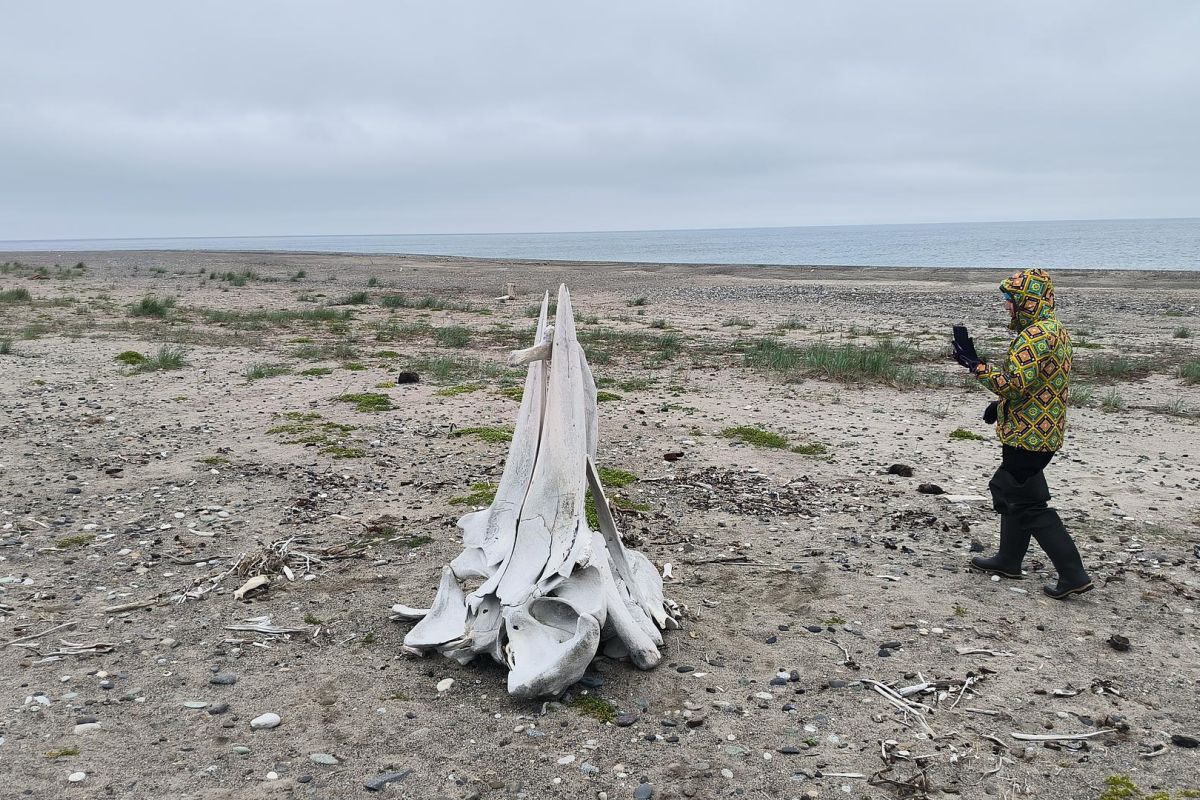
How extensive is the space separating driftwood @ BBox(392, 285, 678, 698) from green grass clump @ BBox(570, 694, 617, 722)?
0.44 feet

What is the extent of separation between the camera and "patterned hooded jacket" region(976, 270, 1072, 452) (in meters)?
5.71

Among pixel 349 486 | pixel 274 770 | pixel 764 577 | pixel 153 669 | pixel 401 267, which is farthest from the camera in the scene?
pixel 401 267

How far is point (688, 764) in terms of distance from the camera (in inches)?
165

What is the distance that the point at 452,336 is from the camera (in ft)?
66.1

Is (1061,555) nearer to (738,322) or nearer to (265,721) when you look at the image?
(265,721)

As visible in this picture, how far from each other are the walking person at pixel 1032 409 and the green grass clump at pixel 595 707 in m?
3.28

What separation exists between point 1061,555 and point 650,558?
9.83 ft

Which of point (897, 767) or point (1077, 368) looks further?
point (1077, 368)

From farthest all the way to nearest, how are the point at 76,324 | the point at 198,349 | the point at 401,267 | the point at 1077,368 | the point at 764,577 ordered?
the point at 401,267, the point at 76,324, the point at 198,349, the point at 1077,368, the point at 764,577

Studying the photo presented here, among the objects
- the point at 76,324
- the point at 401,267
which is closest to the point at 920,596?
the point at 76,324

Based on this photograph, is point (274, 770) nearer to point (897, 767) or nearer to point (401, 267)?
point (897, 767)

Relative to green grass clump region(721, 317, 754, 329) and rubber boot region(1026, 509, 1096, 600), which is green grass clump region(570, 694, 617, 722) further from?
green grass clump region(721, 317, 754, 329)

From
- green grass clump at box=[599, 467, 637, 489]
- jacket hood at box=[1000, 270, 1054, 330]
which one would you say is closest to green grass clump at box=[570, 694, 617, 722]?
jacket hood at box=[1000, 270, 1054, 330]

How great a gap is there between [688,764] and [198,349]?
53.1 ft
